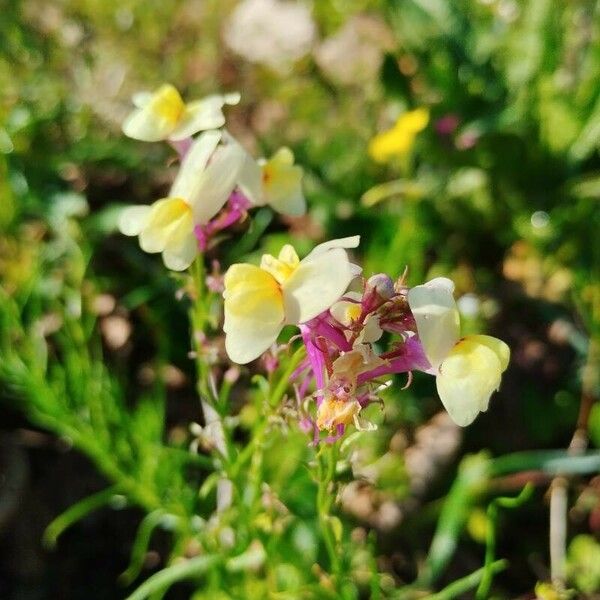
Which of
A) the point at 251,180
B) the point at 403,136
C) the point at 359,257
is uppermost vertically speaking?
the point at 251,180

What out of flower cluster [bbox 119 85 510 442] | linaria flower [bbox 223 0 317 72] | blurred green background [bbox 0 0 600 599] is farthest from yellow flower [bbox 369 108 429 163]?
flower cluster [bbox 119 85 510 442]

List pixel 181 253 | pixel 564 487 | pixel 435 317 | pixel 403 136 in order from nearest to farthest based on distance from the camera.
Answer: pixel 435 317
pixel 181 253
pixel 564 487
pixel 403 136

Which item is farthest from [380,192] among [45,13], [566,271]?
[45,13]

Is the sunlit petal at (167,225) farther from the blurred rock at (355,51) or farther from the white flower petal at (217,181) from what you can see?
the blurred rock at (355,51)

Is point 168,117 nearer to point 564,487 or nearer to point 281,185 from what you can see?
point 281,185

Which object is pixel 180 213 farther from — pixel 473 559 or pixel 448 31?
pixel 448 31

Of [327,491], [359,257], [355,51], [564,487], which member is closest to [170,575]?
[327,491]

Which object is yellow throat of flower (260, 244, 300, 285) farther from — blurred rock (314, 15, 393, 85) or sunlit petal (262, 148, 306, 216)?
blurred rock (314, 15, 393, 85)
